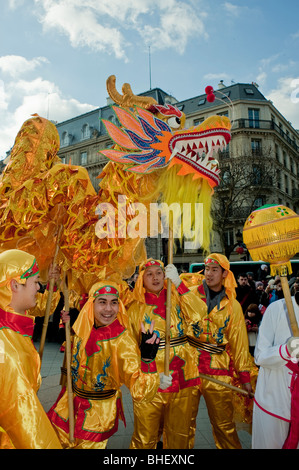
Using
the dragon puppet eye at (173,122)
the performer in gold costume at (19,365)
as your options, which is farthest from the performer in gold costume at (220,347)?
the performer in gold costume at (19,365)

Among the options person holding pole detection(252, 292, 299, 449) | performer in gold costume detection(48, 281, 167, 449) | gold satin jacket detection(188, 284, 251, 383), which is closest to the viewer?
person holding pole detection(252, 292, 299, 449)

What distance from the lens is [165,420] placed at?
256 cm

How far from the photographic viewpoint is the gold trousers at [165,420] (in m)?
2.43

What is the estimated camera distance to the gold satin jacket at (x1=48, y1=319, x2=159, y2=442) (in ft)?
7.07

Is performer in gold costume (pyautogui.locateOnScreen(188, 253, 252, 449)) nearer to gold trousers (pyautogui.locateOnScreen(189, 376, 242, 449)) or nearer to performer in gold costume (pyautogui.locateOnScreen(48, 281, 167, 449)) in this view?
gold trousers (pyautogui.locateOnScreen(189, 376, 242, 449))

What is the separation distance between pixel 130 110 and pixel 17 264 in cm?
177

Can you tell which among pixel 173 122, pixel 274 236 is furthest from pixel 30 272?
pixel 173 122

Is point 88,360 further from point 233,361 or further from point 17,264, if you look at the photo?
point 233,361

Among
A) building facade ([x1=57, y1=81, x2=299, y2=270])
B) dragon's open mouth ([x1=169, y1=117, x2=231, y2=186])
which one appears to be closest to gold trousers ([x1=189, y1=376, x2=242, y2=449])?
dragon's open mouth ([x1=169, y1=117, x2=231, y2=186])

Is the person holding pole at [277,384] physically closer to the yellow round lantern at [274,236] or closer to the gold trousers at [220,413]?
the yellow round lantern at [274,236]

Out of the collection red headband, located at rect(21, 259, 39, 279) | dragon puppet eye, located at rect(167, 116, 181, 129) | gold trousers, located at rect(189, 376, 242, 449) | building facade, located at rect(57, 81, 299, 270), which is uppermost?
building facade, located at rect(57, 81, 299, 270)

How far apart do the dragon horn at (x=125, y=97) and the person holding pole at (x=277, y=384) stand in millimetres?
2008

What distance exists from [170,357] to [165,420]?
1.61 ft
